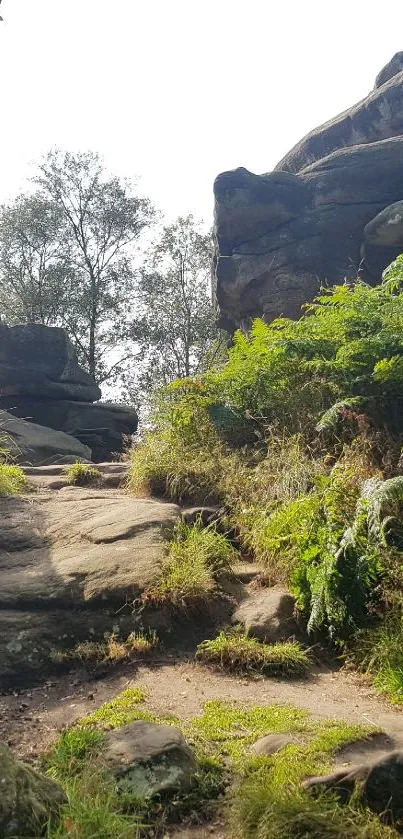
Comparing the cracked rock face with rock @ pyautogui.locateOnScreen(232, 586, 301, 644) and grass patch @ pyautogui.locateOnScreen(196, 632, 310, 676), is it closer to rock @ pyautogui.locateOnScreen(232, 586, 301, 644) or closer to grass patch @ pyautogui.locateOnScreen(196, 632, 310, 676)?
rock @ pyautogui.locateOnScreen(232, 586, 301, 644)

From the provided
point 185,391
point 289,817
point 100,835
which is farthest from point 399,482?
point 185,391

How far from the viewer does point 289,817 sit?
275 cm

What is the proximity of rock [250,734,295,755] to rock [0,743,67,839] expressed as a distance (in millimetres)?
1041

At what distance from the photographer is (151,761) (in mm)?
3238

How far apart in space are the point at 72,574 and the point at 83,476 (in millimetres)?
4122

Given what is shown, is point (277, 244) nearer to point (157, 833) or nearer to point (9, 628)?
point (9, 628)

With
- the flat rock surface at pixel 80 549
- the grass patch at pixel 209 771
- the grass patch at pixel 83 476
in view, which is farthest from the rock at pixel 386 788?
the grass patch at pixel 83 476

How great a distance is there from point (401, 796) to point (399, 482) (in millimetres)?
2561

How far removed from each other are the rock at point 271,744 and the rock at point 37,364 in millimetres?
20380

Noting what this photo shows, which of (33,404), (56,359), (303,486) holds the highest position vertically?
(56,359)

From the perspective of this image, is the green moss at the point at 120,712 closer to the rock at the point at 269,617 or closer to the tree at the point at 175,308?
the rock at the point at 269,617

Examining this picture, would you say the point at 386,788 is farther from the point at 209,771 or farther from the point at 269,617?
the point at 269,617

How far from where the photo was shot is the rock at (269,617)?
525 cm

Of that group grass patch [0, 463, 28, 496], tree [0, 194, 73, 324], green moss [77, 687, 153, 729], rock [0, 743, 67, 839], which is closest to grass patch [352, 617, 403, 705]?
green moss [77, 687, 153, 729]
